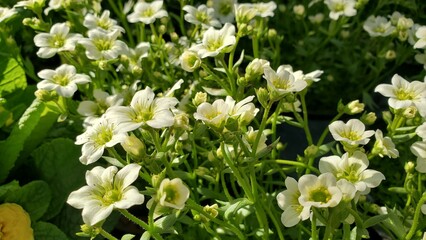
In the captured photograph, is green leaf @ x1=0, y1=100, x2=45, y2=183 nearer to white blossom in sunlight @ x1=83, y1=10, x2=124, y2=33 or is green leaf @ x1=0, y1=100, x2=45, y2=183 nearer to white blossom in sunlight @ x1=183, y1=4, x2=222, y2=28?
white blossom in sunlight @ x1=83, y1=10, x2=124, y2=33

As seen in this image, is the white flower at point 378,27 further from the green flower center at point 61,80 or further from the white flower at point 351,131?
the green flower center at point 61,80

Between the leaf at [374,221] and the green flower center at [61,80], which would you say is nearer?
the leaf at [374,221]

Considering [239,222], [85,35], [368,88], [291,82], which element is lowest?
[368,88]

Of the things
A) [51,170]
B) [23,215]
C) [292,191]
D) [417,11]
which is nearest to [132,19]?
[51,170]

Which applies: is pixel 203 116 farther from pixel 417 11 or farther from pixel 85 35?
pixel 417 11

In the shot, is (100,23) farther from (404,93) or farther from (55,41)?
(404,93)

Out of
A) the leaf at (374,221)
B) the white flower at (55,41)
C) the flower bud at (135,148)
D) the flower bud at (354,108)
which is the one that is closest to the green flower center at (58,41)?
the white flower at (55,41)
